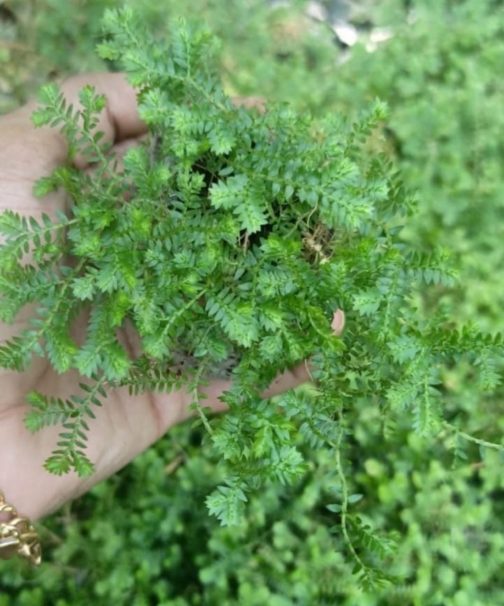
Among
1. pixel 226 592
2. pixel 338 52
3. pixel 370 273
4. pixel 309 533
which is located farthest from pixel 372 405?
pixel 338 52

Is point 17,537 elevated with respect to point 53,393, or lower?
lower

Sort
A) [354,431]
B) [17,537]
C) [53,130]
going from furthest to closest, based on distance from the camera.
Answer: [354,431] → [53,130] → [17,537]

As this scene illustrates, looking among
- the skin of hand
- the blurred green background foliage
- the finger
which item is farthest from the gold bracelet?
the finger

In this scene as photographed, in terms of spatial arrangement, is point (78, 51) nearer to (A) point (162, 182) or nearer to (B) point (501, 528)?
(A) point (162, 182)

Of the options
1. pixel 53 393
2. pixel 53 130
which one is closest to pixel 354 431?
pixel 53 393

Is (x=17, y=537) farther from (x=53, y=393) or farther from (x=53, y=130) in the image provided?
(x=53, y=130)

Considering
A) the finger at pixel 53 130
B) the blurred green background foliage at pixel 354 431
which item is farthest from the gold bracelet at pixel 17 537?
the finger at pixel 53 130

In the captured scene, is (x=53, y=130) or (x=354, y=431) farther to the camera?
(x=354, y=431)
